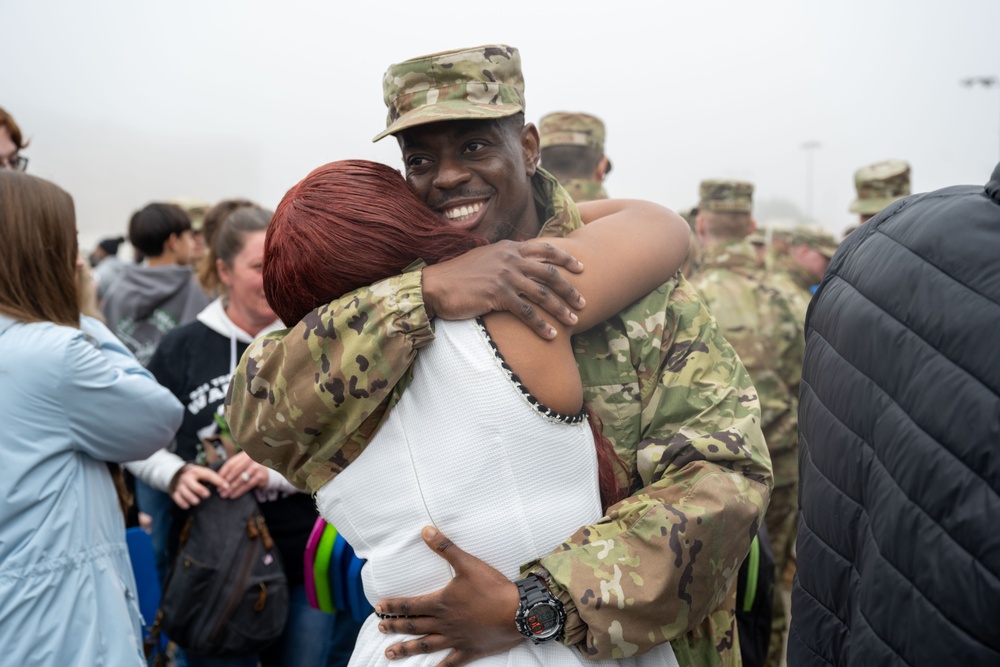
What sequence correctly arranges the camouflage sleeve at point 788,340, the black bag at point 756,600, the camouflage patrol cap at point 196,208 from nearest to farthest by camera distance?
the black bag at point 756,600 < the camouflage sleeve at point 788,340 < the camouflage patrol cap at point 196,208

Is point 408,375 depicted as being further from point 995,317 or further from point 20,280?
point 20,280

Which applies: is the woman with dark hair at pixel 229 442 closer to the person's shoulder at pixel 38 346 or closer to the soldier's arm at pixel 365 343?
the person's shoulder at pixel 38 346

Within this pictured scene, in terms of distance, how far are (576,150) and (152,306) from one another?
2800 millimetres

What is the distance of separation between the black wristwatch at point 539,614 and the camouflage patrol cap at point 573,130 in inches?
122

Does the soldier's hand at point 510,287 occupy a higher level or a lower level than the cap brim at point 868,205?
higher

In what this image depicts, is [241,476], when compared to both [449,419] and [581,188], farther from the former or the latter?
[581,188]

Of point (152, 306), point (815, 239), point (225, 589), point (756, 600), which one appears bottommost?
point (815, 239)

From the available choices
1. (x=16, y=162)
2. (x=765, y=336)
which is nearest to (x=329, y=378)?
(x=16, y=162)

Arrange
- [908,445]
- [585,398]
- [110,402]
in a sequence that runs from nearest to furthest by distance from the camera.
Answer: [908,445] → [585,398] → [110,402]

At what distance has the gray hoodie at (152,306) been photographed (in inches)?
201

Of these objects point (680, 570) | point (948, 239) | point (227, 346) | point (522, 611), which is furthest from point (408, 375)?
point (227, 346)

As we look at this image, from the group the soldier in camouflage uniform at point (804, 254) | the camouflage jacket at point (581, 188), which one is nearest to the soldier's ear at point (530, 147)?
the camouflage jacket at point (581, 188)

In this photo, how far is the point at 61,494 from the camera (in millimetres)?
2359

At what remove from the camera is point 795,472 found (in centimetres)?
465
